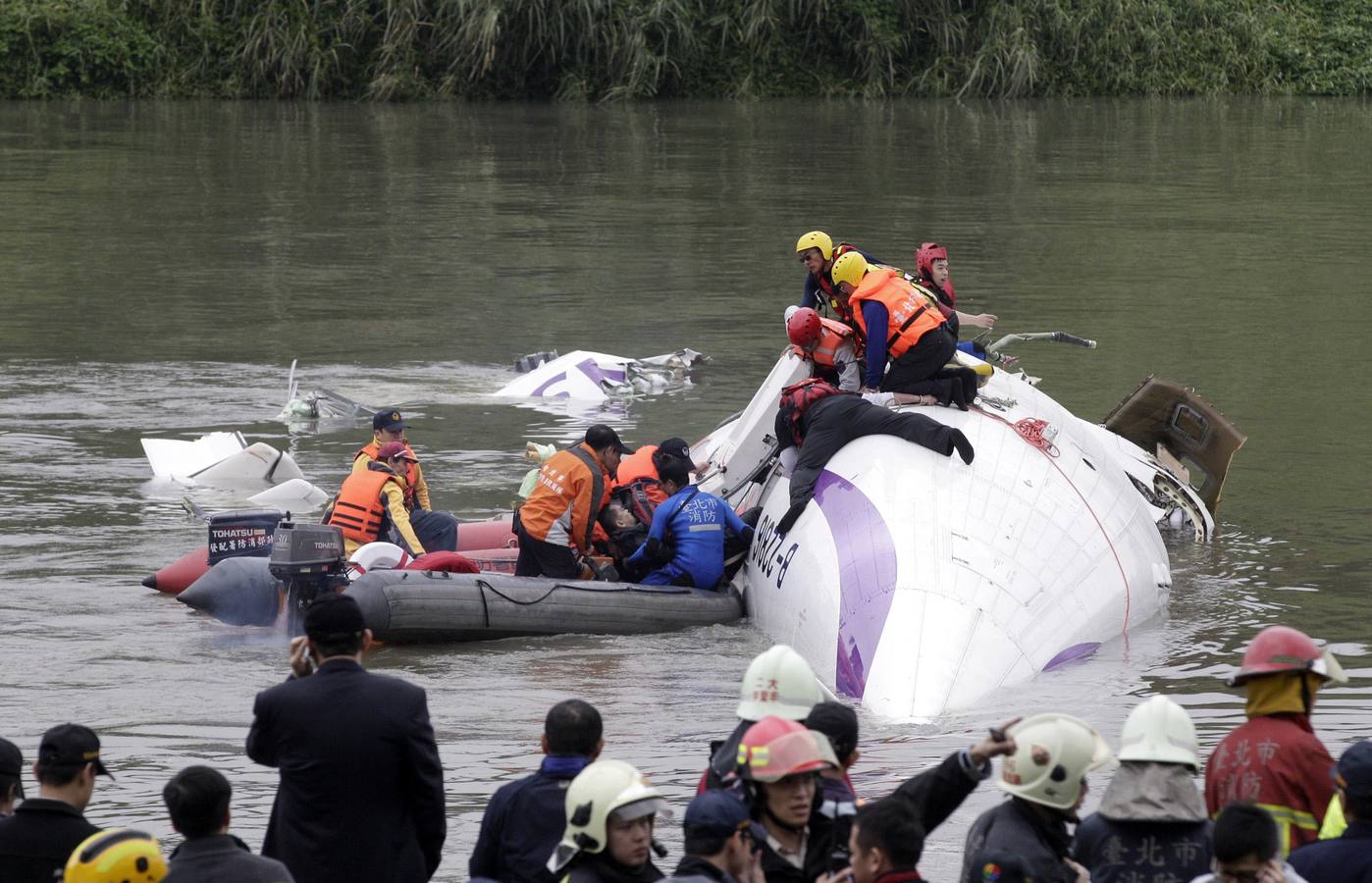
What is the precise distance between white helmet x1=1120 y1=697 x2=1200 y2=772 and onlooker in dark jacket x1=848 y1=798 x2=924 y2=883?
758 mm

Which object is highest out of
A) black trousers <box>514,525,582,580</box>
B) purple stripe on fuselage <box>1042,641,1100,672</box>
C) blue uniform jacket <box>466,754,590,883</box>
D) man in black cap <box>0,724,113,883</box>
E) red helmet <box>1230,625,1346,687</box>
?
red helmet <box>1230,625,1346,687</box>

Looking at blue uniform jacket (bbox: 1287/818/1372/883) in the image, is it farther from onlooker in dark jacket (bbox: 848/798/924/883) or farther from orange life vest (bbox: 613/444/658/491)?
orange life vest (bbox: 613/444/658/491)

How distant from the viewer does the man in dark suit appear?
19.9ft

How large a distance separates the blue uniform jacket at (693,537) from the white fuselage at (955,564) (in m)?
0.24

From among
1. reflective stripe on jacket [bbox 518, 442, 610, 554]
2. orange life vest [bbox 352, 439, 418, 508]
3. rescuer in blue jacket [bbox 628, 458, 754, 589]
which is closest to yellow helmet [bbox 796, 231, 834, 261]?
rescuer in blue jacket [bbox 628, 458, 754, 589]

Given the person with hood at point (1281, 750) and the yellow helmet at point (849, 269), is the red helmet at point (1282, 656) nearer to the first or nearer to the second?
the person with hood at point (1281, 750)

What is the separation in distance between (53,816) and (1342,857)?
349cm

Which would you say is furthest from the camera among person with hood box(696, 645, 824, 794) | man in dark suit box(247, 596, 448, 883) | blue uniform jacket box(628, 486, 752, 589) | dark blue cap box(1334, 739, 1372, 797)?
blue uniform jacket box(628, 486, 752, 589)

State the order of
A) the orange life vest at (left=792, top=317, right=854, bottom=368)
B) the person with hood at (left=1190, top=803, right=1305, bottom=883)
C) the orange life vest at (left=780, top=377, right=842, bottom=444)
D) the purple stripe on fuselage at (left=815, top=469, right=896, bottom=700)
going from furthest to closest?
the orange life vest at (left=792, top=317, right=854, bottom=368), the orange life vest at (left=780, top=377, right=842, bottom=444), the purple stripe on fuselage at (left=815, top=469, right=896, bottom=700), the person with hood at (left=1190, top=803, right=1305, bottom=883)

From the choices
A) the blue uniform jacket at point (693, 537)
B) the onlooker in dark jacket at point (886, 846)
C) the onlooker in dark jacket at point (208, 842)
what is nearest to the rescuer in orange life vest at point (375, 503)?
the blue uniform jacket at point (693, 537)

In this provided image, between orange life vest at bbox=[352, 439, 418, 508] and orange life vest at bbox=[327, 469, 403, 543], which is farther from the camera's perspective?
orange life vest at bbox=[352, 439, 418, 508]

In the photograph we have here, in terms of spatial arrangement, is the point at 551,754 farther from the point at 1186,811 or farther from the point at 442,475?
the point at 442,475

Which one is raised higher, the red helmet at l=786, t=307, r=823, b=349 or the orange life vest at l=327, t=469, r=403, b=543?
the red helmet at l=786, t=307, r=823, b=349

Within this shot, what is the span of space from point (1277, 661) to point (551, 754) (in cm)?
212
